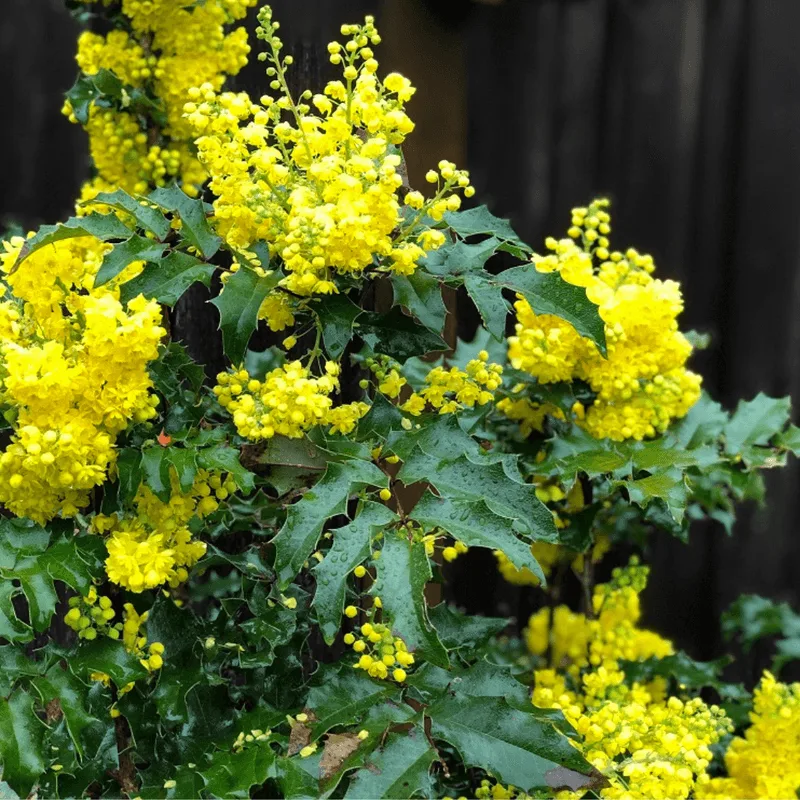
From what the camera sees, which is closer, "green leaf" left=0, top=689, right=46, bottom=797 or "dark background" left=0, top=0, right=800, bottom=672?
"green leaf" left=0, top=689, right=46, bottom=797

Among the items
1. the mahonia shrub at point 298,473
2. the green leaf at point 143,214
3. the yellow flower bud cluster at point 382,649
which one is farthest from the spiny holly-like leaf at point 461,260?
the yellow flower bud cluster at point 382,649

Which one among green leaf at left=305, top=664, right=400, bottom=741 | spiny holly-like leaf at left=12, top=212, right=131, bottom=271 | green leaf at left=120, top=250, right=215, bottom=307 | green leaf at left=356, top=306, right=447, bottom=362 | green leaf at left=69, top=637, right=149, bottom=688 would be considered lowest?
green leaf at left=305, top=664, right=400, bottom=741

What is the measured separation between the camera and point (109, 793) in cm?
140

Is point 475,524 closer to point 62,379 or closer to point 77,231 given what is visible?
point 62,379

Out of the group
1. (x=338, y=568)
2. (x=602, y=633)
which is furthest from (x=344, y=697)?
(x=602, y=633)

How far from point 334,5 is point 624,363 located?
0.93 m

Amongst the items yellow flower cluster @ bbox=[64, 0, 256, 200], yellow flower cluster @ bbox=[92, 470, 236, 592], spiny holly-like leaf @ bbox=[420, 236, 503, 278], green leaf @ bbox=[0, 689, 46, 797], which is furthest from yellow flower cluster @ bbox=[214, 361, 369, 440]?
yellow flower cluster @ bbox=[64, 0, 256, 200]

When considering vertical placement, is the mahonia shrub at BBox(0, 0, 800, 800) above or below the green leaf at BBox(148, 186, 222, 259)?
below

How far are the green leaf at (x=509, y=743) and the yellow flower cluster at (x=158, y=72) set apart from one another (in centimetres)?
105

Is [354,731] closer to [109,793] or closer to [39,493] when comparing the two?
[109,793]

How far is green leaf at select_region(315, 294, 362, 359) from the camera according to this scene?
1276mm

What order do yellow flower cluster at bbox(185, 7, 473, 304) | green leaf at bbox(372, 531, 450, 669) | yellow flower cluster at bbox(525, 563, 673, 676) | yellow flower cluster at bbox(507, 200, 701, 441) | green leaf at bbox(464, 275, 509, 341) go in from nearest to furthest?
1. green leaf at bbox(372, 531, 450, 669)
2. yellow flower cluster at bbox(185, 7, 473, 304)
3. green leaf at bbox(464, 275, 509, 341)
4. yellow flower cluster at bbox(507, 200, 701, 441)
5. yellow flower cluster at bbox(525, 563, 673, 676)

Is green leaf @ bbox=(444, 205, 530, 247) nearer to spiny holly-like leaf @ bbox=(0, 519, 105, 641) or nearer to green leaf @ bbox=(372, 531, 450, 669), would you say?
green leaf @ bbox=(372, 531, 450, 669)

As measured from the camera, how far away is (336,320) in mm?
1294
